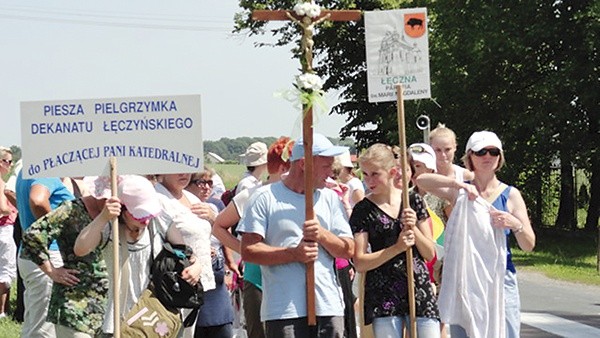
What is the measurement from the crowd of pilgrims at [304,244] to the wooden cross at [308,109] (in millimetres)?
64

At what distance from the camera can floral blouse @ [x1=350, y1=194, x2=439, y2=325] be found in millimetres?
7359

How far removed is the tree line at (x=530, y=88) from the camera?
113 ft

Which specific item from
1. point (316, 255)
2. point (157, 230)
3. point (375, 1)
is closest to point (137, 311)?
point (157, 230)

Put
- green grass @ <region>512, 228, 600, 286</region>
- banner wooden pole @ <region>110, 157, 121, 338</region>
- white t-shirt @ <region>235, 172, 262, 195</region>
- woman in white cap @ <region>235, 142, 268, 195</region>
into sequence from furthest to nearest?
green grass @ <region>512, 228, 600, 286</region> < woman in white cap @ <region>235, 142, 268, 195</region> < white t-shirt @ <region>235, 172, 262, 195</region> < banner wooden pole @ <region>110, 157, 121, 338</region>

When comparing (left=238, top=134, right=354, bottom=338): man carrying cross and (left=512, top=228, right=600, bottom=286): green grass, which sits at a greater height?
(left=238, top=134, right=354, bottom=338): man carrying cross

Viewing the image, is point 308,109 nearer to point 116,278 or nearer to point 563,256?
point 116,278

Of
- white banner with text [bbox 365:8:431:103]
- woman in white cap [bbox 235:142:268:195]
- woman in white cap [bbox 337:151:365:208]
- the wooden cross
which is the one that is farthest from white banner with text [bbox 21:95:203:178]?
woman in white cap [bbox 337:151:365:208]

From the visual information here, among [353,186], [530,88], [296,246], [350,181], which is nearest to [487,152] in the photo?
[296,246]

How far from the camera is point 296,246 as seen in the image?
6.62 metres

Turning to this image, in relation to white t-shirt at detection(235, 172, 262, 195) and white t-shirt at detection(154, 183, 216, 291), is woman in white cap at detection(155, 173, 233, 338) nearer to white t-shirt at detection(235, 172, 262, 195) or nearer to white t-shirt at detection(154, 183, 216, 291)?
white t-shirt at detection(154, 183, 216, 291)

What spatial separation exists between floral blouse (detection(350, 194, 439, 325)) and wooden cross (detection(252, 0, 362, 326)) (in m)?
0.85

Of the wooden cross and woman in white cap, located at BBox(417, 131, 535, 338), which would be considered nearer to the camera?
the wooden cross

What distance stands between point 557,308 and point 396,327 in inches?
379

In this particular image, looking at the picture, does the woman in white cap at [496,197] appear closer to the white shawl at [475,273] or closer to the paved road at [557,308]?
the white shawl at [475,273]
